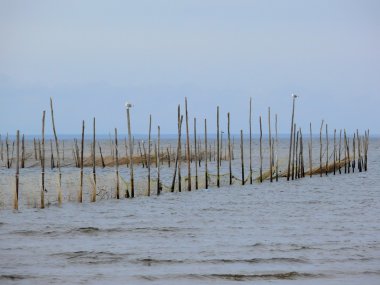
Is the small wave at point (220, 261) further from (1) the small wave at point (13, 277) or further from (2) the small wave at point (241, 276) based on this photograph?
(1) the small wave at point (13, 277)

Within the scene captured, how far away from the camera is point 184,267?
6.29 meters

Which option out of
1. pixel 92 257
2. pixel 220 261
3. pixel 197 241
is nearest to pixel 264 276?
pixel 220 261

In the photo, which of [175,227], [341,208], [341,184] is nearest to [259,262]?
[175,227]

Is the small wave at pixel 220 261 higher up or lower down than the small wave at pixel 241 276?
lower down

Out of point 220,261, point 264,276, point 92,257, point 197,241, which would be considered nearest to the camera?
point 264,276

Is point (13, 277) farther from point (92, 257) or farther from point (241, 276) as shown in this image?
point (241, 276)

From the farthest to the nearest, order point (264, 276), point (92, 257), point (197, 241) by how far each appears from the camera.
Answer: point (197, 241)
point (92, 257)
point (264, 276)

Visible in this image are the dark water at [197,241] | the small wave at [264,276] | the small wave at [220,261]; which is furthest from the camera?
the small wave at [220,261]

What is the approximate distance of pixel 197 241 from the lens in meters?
7.90

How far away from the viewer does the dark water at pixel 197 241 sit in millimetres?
5949

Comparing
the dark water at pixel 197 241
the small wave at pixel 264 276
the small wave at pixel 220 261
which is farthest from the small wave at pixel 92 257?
the small wave at pixel 264 276

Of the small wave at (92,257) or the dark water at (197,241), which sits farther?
the small wave at (92,257)

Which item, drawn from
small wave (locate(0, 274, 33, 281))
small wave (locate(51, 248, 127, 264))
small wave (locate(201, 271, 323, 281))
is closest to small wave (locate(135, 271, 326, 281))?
small wave (locate(201, 271, 323, 281))

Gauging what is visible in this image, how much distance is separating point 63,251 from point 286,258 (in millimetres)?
2491
